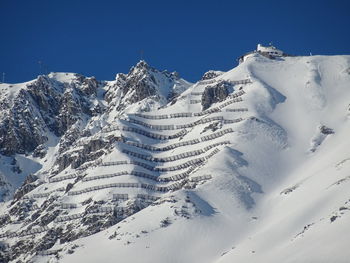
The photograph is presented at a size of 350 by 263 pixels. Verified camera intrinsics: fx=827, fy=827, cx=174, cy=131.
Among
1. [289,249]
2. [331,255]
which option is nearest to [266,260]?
[289,249]

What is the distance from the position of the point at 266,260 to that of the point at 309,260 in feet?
46.9

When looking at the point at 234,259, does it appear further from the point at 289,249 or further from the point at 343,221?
the point at 343,221

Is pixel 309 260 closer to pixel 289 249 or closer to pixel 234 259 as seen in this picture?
pixel 289 249

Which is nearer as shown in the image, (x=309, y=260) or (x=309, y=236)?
(x=309, y=260)

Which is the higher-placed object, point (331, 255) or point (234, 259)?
point (234, 259)

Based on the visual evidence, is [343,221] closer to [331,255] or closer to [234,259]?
[331,255]

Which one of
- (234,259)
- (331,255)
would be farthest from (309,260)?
(234,259)

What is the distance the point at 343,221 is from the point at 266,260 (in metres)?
20.0

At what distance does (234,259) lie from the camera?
7869 inches

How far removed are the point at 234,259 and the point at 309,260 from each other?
2438 cm

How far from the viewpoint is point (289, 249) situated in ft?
632

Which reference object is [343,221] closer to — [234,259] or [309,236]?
[309,236]

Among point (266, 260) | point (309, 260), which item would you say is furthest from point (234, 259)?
point (309, 260)

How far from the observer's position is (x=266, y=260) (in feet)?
632
